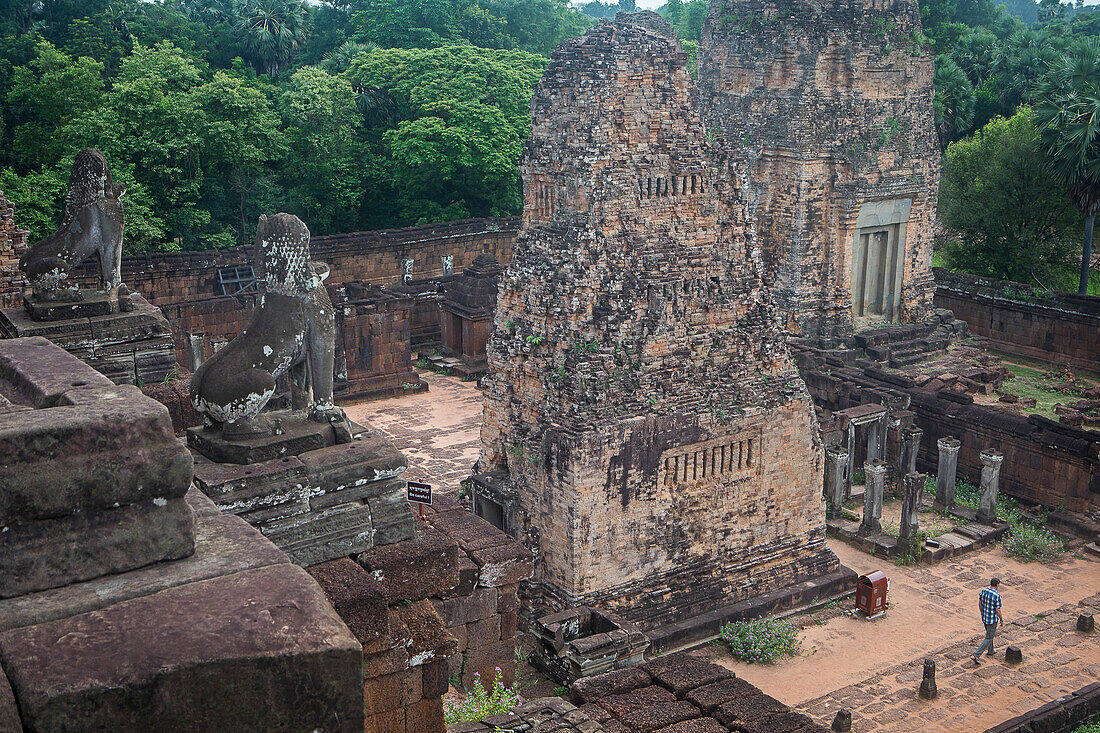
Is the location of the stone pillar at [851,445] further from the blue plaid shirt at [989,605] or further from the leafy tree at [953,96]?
the leafy tree at [953,96]

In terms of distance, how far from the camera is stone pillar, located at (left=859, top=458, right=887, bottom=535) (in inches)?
707

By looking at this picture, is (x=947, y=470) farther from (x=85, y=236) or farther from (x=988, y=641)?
(x=85, y=236)

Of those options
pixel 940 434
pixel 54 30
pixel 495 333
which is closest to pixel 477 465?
pixel 495 333

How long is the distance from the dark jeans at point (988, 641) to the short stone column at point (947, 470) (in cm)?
522

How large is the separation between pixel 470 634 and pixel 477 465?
3.97 m

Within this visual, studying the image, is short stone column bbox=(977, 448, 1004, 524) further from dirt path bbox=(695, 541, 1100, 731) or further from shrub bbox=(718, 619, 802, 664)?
shrub bbox=(718, 619, 802, 664)

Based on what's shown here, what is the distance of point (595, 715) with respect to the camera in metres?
9.64

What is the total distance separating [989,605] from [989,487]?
16.2 ft

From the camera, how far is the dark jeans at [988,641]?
1424cm

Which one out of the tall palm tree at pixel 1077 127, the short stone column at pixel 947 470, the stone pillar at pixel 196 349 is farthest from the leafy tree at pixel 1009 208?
the stone pillar at pixel 196 349

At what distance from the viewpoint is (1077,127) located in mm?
27203

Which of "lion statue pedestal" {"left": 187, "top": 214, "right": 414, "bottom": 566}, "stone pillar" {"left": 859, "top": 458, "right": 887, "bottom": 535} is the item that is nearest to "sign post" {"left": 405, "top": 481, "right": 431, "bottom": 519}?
"lion statue pedestal" {"left": 187, "top": 214, "right": 414, "bottom": 566}

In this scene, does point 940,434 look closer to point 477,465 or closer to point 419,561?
point 477,465

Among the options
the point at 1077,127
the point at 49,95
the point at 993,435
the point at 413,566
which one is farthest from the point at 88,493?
the point at 49,95
